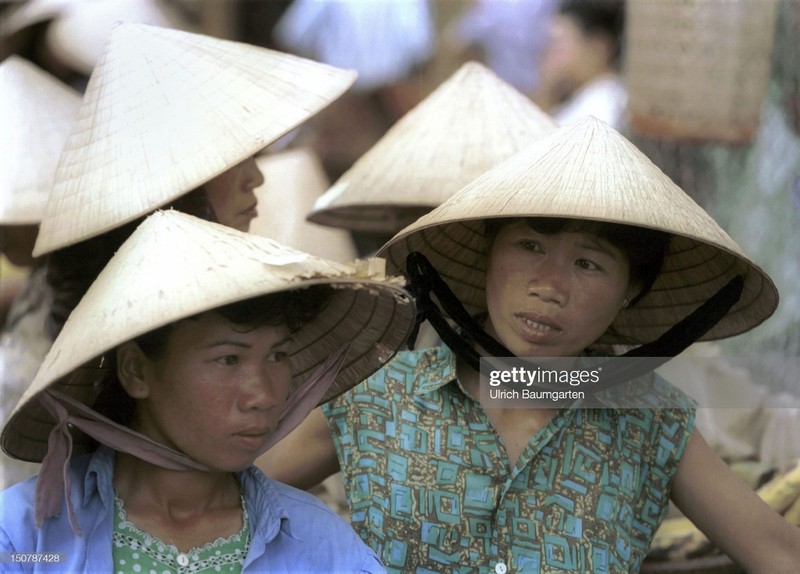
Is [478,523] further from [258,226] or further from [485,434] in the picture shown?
[258,226]

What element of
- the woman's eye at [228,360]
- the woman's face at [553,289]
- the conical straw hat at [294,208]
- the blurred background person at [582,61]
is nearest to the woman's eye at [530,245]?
the woman's face at [553,289]

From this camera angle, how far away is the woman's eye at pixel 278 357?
173 cm

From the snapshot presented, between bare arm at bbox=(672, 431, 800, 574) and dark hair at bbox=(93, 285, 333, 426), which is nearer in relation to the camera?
dark hair at bbox=(93, 285, 333, 426)

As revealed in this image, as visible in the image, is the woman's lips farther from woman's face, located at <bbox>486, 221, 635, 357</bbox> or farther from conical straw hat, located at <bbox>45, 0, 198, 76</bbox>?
conical straw hat, located at <bbox>45, 0, 198, 76</bbox>

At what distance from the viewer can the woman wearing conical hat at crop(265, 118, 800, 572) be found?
1970 millimetres

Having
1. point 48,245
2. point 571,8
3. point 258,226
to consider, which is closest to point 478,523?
point 48,245

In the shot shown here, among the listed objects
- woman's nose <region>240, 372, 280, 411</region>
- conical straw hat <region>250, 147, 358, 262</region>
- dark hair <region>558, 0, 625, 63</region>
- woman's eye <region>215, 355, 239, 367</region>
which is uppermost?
woman's eye <region>215, 355, 239, 367</region>

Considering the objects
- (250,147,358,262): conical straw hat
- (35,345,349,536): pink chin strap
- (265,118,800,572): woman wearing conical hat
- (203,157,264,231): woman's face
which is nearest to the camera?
(35,345,349,536): pink chin strap

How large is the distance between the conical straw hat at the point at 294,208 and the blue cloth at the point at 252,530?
3.86 feet

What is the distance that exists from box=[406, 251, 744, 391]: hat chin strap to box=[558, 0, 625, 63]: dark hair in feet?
7.35

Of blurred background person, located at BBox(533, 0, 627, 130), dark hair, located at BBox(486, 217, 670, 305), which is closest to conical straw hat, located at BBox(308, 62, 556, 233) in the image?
dark hair, located at BBox(486, 217, 670, 305)

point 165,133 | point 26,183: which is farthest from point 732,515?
point 26,183

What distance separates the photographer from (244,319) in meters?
1.69

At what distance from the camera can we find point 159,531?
1.73 meters
